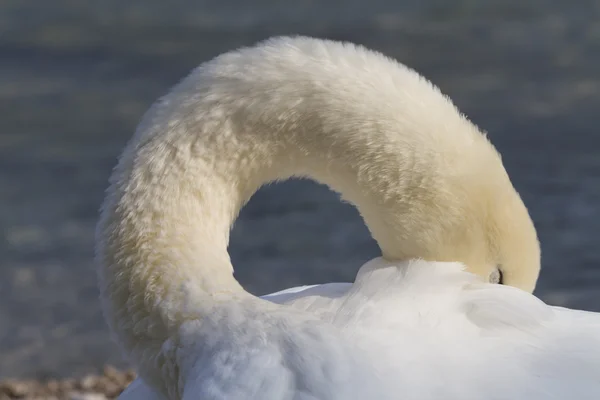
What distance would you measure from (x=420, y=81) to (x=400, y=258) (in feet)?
1.49

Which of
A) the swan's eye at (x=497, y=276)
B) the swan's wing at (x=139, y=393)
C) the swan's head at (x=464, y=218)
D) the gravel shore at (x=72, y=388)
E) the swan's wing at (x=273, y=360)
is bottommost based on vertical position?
the gravel shore at (x=72, y=388)

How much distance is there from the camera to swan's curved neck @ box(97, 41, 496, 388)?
280 centimetres

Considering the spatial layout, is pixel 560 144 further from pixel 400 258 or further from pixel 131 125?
pixel 400 258

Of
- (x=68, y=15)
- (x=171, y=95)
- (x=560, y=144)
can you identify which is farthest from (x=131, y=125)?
(x=171, y=95)

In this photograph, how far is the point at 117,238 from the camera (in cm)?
288

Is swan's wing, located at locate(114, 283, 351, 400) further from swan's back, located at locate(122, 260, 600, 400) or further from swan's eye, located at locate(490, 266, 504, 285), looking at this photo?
swan's eye, located at locate(490, 266, 504, 285)

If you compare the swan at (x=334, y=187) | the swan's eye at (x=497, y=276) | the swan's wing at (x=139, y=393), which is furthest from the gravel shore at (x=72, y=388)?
the swan's eye at (x=497, y=276)

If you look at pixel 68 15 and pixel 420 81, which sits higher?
pixel 68 15

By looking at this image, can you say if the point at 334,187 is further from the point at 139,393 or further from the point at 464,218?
the point at 139,393

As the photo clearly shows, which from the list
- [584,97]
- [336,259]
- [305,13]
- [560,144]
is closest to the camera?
[336,259]

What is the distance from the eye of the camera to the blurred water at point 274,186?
19.5ft

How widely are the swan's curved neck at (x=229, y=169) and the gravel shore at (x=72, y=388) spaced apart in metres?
2.07

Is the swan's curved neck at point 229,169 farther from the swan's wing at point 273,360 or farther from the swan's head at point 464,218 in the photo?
the swan's wing at point 273,360

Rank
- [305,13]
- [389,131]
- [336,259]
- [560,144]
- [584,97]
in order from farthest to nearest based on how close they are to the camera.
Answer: [305,13] → [584,97] → [560,144] → [336,259] → [389,131]
